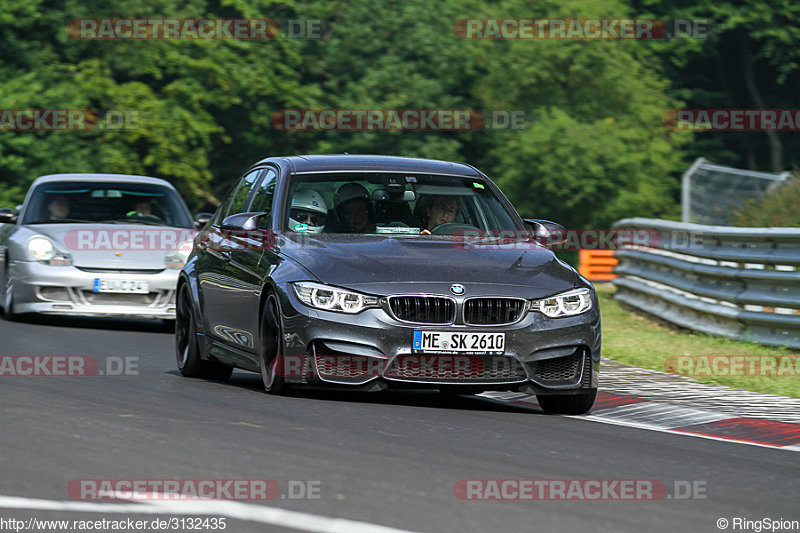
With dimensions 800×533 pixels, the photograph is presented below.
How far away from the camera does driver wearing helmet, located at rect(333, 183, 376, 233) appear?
32.6ft

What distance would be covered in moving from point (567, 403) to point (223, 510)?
13.3 feet

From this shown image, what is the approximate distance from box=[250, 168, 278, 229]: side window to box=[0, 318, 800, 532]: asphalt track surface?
110 cm

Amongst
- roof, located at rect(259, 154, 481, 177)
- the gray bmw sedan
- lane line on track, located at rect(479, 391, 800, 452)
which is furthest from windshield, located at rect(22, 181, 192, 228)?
lane line on track, located at rect(479, 391, 800, 452)

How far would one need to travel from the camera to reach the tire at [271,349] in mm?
9219

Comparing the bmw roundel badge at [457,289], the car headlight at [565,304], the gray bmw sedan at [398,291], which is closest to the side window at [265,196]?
the gray bmw sedan at [398,291]

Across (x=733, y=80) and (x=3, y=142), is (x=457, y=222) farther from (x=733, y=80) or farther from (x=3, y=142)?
(x=733, y=80)

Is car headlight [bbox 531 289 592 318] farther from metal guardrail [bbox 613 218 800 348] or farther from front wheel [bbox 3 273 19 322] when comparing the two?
front wheel [bbox 3 273 19 322]

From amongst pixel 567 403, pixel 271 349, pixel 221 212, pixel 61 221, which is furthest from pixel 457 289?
pixel 61 221

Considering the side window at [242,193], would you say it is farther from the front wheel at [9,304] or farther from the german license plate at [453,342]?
the front wheel at [9,304]

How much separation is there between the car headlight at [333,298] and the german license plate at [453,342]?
332 millimetres

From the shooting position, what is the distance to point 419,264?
30.0ft

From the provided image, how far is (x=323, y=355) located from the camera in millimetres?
8922

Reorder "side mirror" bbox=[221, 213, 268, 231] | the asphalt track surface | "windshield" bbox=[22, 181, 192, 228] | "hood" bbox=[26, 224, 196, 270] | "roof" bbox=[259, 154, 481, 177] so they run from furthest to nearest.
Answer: "windshield" bbox=[22, 181, 192, 228] < "hood" bbox=[26, 224, 196, 270] < "roof" bbox=[259, 154, 481, 177] < "side mirror" bbox=[221, 213, 268, 231] < the asphalt track surface

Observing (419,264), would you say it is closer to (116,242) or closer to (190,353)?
(190,353)
